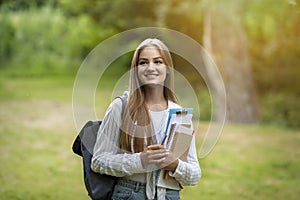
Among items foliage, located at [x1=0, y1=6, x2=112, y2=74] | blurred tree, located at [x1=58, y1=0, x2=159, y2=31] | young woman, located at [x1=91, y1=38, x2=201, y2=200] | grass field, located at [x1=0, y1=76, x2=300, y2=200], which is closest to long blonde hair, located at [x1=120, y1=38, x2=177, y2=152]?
young woman, located at [x1=91, y1=38, x2=201, y2=200]

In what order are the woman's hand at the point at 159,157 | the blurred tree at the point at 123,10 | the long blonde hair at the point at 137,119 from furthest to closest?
1. the blurred tree at the point at 123,10
2. the long blonde hair at the point at 137,119
3. the woman's hand at the point at 159,157

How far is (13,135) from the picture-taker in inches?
309

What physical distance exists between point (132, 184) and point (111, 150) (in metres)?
0.15

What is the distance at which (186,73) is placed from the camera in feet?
40.4

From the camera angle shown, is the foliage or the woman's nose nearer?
the woman's nose

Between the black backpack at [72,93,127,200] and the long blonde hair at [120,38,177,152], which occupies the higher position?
the long blonde hair at [120,38,177,152]

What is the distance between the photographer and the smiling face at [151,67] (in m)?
2.31

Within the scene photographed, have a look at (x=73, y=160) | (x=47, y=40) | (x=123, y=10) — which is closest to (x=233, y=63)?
(x=123, y=10)

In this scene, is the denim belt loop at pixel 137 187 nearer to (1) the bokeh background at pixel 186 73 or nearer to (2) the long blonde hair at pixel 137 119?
(2) the long blonde hair at pixel 137 119

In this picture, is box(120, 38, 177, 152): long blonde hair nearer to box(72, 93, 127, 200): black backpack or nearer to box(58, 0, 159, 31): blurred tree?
box(72, 93, 127, 200): black backpack

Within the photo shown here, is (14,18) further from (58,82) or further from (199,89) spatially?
(199,89)

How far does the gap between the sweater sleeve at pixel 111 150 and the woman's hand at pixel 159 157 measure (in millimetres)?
56

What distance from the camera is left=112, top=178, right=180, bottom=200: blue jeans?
2.30 metres

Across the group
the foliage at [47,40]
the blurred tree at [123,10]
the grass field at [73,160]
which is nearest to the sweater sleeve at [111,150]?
the grass field at [73,160]
